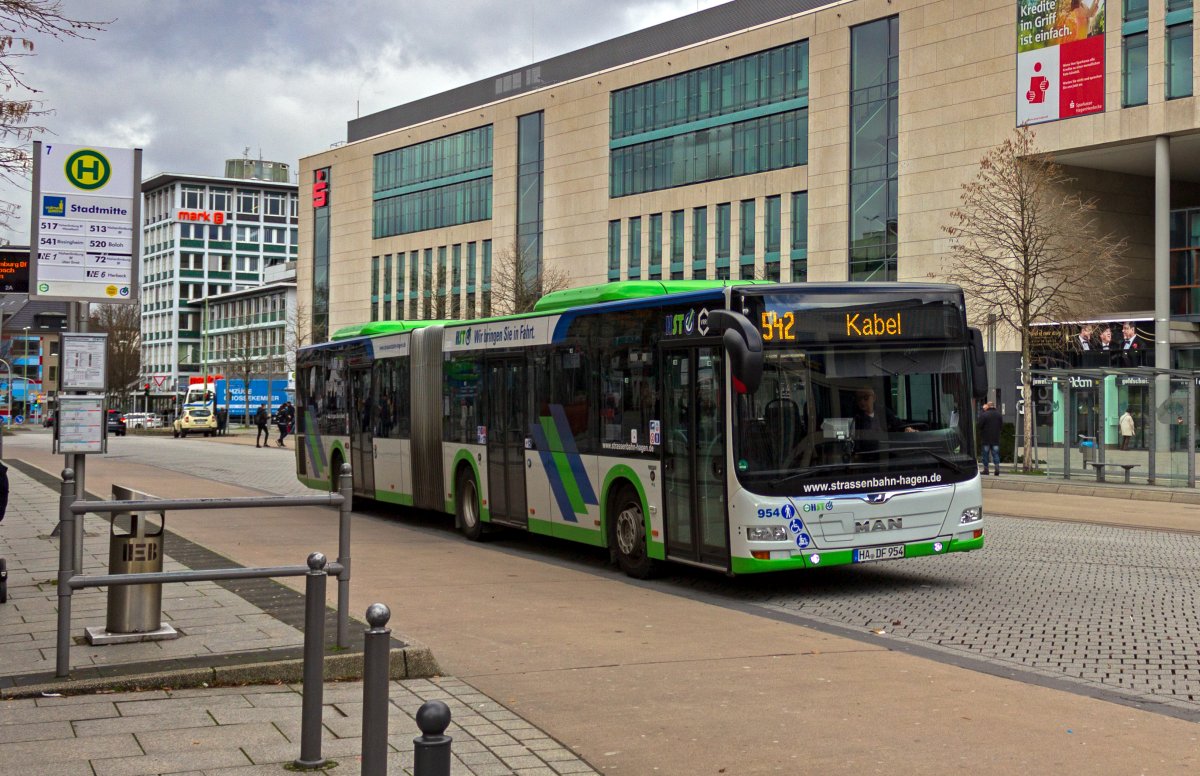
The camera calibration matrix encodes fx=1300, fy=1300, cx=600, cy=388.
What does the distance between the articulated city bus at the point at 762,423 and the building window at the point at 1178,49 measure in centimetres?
3646

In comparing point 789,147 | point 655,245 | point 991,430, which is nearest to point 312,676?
point 991,430

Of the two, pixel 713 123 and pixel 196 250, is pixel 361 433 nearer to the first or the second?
pixel 713 123

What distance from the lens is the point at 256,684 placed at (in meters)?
7.27

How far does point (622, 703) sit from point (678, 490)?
5091mm

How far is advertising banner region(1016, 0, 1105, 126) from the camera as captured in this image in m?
46.1

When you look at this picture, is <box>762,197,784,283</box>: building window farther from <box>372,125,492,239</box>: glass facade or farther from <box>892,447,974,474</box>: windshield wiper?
<box>892,447,974,474</box>: windshield wiper

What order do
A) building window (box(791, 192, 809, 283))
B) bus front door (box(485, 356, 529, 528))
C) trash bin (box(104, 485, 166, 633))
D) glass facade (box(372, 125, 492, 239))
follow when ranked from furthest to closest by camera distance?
glass facade (box(372, 125, 492, 239)), building window (box(791, 192, 809, 283)), bus front door (box(485, 356, 529, 528)), trash bin (box(104, 485, 166, 633))

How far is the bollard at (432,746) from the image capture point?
3541mm

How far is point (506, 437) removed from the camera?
52.4 ft

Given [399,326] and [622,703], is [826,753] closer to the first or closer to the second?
[622,703]

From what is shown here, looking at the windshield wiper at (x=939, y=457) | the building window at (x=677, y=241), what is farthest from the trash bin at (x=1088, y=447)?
the building window at (x=677, y=241)

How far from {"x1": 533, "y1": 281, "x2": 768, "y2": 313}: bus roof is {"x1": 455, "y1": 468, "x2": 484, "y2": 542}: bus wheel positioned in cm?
304

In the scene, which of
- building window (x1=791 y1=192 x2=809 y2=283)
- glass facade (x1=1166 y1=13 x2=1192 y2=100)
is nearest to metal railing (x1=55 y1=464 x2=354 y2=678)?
glass facade (x1=1166 y1=13 x2=1192 y2=100)

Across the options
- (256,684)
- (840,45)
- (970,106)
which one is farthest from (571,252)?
(256,684)
